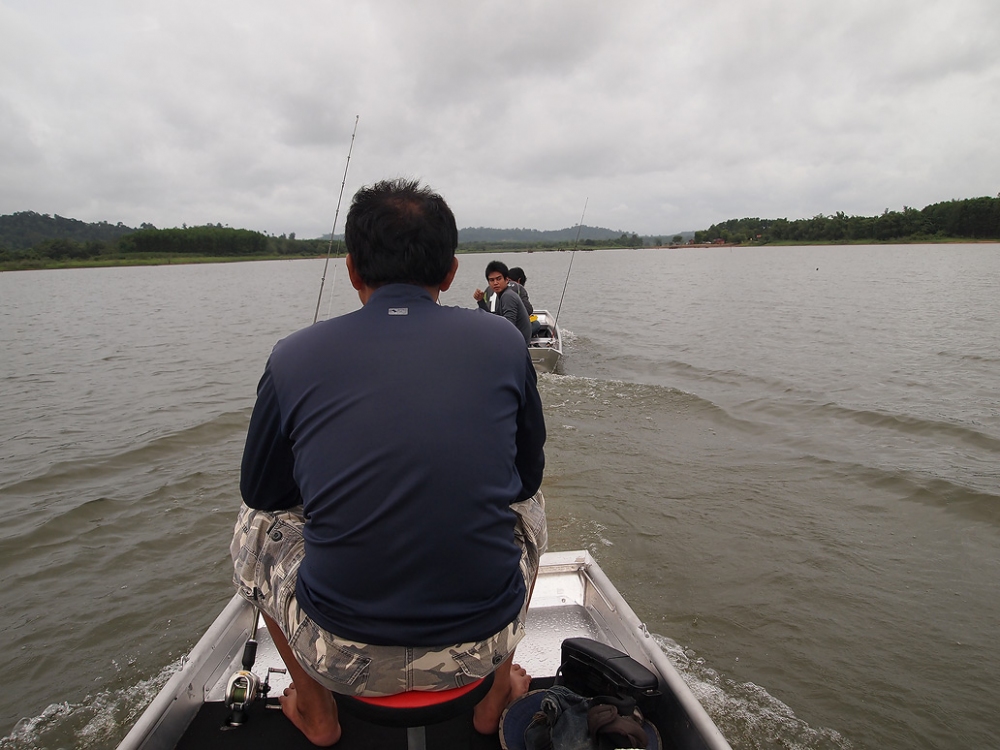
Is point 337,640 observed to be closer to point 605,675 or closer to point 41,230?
point 605,675

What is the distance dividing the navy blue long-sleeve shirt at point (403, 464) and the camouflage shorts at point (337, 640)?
2.4 inches

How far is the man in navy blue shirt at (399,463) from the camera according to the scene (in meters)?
1.36

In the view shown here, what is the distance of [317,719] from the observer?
7.28ft

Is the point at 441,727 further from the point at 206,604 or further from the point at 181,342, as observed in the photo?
the point at 181,342

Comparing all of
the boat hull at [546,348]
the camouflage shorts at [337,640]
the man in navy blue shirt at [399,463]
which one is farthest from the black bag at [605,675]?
the boat hull at [546,348]

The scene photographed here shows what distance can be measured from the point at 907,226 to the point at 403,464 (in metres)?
113

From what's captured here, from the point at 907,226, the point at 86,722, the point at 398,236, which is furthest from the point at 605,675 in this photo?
the point at 907,226

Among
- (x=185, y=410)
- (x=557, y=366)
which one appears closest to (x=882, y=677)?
(x=557, y=366)

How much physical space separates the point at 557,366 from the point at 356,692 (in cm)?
1085

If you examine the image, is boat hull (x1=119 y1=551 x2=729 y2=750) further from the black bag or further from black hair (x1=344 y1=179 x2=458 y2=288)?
black hair (x1=344 y1=179 x2=458 y2=288)

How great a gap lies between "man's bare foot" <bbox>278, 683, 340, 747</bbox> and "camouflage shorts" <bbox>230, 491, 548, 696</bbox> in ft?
1.90

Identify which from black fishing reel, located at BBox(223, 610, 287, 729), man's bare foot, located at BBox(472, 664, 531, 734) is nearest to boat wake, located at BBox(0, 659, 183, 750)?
black fishing reel, located at BBox(223, 610, 287, 729)

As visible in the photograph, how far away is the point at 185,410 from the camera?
1006 centimetres

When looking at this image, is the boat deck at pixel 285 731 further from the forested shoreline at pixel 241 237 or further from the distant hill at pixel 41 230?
the distant hill at pixel 41 230
